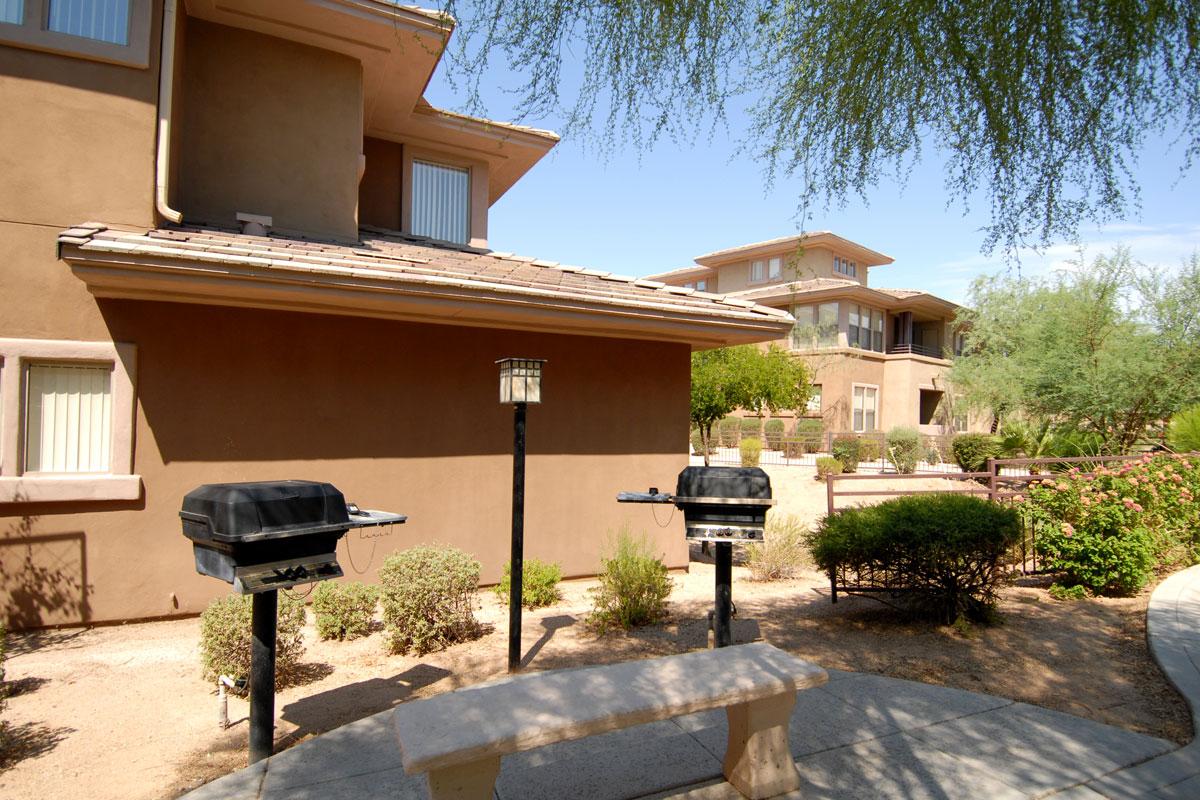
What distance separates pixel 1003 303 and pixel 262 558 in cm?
3843

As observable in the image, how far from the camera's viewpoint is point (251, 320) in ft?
23.4

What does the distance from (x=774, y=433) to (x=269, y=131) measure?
2990 cm

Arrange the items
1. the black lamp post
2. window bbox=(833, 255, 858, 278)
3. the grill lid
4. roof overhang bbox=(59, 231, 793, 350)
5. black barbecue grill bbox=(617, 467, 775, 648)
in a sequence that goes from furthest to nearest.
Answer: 1. window bbox=(833, 255, 858, 278)
2. roof overhang bbox=(59, 231, 793, 350)
3. the black lamp post
4. black barbecue grill bbox=(617, 467, 775, 648)
5. the grill lid

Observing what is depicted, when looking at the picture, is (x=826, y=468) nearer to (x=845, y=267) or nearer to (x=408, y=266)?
(x=408, y=266)

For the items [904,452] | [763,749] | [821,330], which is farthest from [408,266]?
[821,330]

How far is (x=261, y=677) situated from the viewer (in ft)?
12.3

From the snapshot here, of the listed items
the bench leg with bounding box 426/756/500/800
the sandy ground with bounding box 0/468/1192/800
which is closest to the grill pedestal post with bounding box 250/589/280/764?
the sandy ground with bounding box 0/468/1192/800

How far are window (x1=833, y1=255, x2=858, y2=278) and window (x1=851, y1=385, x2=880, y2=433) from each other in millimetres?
6676

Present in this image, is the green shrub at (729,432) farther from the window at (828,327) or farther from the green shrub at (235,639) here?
the green shrub at (235,639)

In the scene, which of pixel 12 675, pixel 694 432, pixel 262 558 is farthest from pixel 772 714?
pixel 694 432

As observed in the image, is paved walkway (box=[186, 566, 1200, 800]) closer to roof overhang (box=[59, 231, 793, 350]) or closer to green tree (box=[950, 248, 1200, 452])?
roof overhang (box=[59, 231, 793, 350])

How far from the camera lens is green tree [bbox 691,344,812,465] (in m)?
24.0

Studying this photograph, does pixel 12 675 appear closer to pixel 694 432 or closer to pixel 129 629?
pixel 129 629

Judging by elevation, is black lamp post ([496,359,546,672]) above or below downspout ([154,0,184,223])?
below
